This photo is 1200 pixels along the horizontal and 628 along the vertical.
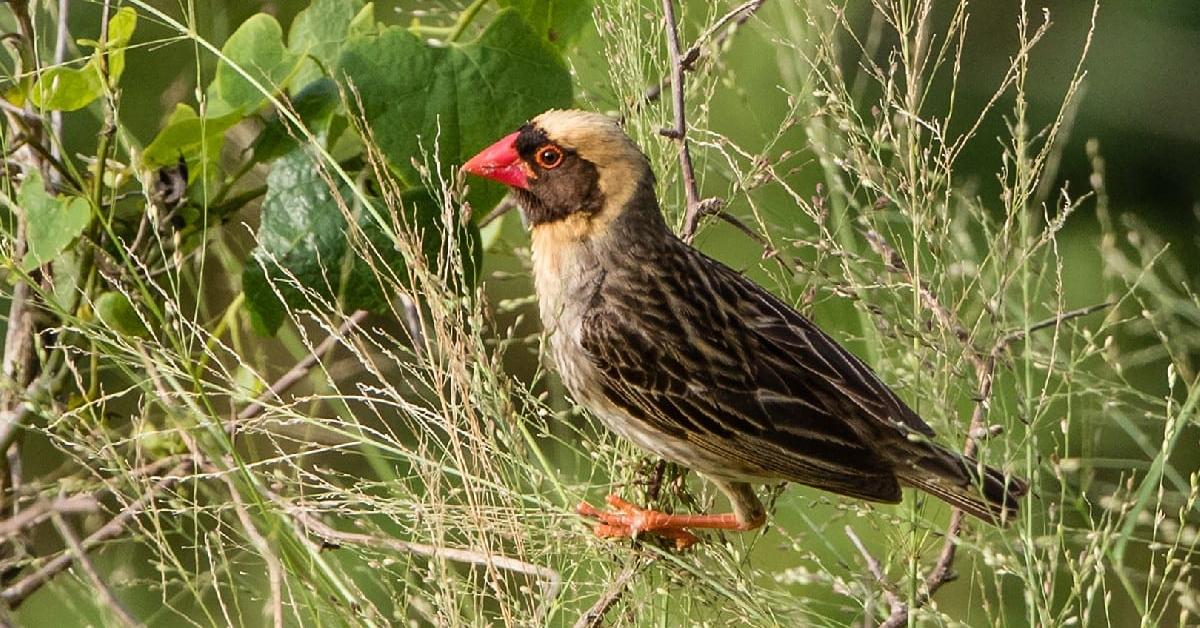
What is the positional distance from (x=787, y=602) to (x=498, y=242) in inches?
56.4

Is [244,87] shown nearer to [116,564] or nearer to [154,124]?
[116,564]

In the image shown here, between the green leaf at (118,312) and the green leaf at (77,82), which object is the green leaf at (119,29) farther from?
the green leaf at (118,312)

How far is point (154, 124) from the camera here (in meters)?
6.30

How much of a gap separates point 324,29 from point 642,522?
1108 mm

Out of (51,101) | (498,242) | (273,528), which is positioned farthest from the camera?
(498,242)

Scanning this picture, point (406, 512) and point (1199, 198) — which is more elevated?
point (406, 512)

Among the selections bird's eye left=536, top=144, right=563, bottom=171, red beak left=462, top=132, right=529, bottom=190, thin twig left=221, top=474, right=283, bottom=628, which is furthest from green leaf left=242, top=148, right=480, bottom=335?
thin twig left=221, top=474, right=283, bottom=628

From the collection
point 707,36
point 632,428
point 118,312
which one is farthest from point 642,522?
point 118,312

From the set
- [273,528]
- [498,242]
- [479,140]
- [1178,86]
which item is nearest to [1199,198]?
[1178,86]

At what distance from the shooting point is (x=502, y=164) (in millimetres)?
3291

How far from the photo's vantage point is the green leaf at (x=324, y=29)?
9.98ft

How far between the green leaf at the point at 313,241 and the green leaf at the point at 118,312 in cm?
21

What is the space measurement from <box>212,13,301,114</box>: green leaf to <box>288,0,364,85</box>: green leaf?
0.05 metres

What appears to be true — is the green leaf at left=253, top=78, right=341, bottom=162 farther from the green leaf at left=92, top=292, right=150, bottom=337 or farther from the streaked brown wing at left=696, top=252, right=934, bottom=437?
the streaked brown wing at left=696, top=252, right=934, bottom=437
